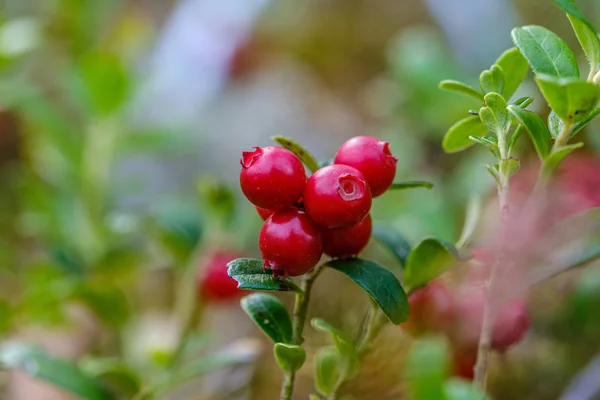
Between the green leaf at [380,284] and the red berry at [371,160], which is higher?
the red berry at [371,160]

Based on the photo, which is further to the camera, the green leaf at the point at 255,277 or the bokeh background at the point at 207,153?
the bokeh background at the point at 207,153

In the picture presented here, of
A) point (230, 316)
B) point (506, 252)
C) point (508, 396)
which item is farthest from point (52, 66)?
point (506, 252)

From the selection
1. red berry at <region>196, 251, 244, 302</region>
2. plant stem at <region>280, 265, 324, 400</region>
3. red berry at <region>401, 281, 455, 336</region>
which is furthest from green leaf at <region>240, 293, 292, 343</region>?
red berry at <region>196, 251, 244, 302</region>

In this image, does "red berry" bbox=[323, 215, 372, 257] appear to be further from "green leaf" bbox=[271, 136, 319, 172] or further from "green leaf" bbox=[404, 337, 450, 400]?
"green leaf" bbox=[404, 337, 450, 400]

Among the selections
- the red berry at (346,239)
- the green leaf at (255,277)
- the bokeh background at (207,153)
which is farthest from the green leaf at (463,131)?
the bokeh background at (207,153)

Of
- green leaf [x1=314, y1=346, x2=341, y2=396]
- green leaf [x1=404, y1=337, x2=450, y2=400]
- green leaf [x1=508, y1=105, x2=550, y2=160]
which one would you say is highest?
green leaf [x1=508, y1=105, x2=550, y2=160]

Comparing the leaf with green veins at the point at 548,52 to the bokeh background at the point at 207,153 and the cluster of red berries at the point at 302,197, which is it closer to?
the cluster of red berries at the point at 302,197
